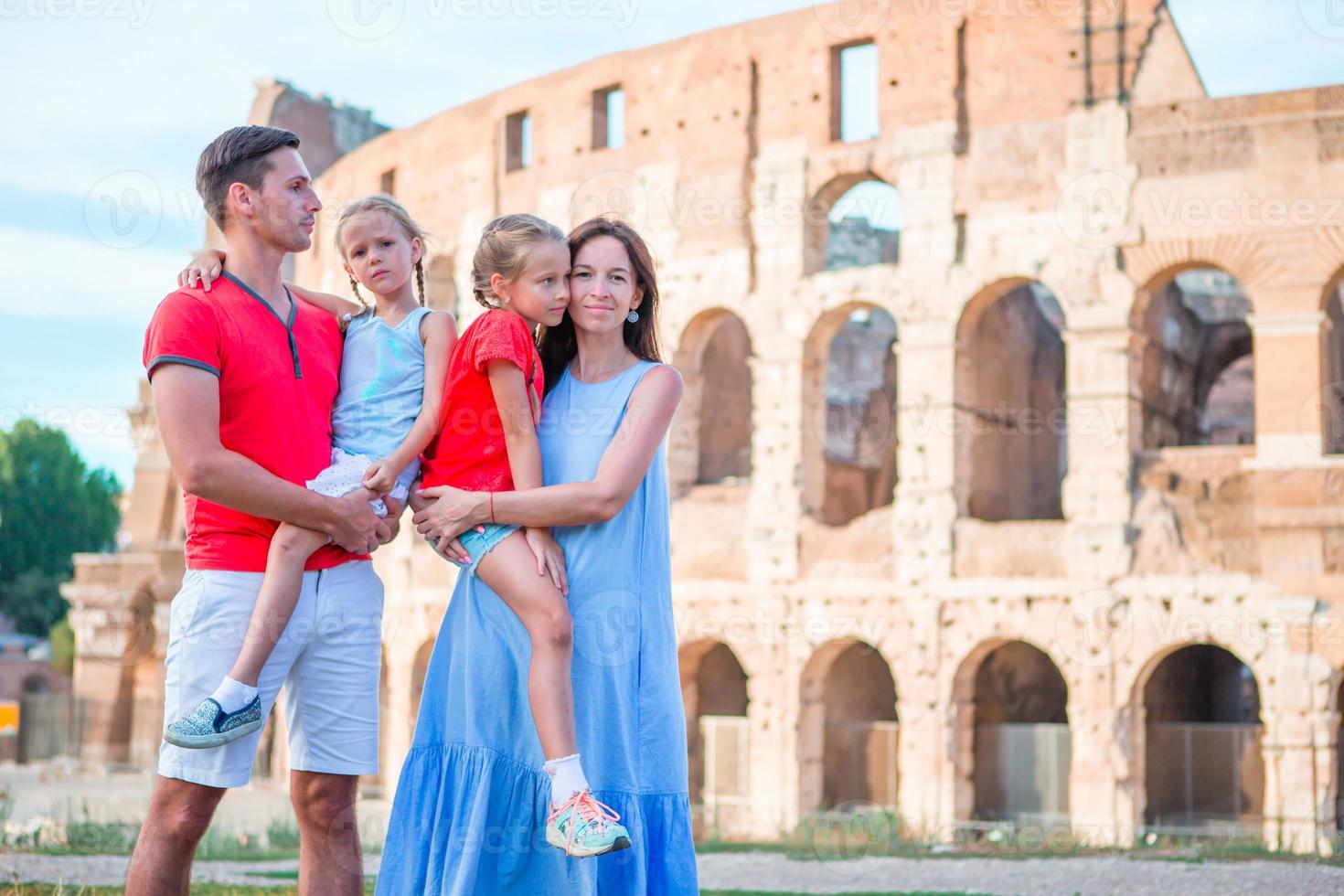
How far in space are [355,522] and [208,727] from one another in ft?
2.12

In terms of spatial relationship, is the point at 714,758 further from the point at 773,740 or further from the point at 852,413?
the point at 852,413

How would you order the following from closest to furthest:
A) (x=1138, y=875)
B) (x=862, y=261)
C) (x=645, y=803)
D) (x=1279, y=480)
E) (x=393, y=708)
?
(x=645, y=803) → (x=1138, y=875) → (x=1279, y=480) → (x=393, y=708) → (x=862, y=261)

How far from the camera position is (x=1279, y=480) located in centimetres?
1524

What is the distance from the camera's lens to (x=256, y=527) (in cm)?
400

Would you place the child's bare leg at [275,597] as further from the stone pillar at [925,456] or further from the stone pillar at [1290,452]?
the stone pillar at [925,456]

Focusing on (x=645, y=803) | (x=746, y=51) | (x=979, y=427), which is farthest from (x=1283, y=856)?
(x=746, y=51)

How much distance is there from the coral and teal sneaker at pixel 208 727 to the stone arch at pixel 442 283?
62.1 ft

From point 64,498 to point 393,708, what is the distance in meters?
26.2

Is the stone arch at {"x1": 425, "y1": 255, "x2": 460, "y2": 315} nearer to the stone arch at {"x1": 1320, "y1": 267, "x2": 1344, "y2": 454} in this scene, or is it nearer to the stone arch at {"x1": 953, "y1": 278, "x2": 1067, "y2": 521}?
the stone arch at {"x1": 953, "y1": 278, "x2": 1067, "y2": 521}

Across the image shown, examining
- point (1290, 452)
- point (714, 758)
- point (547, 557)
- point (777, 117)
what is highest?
point (777, 117)

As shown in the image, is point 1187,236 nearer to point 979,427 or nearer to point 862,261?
point 979,427

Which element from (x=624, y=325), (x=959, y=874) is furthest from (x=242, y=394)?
(x=959, y=874)

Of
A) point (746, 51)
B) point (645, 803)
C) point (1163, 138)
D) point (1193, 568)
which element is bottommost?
A: point (645, 803)

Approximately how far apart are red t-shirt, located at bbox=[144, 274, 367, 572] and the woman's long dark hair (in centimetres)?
72
